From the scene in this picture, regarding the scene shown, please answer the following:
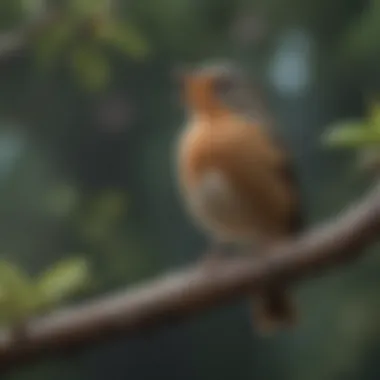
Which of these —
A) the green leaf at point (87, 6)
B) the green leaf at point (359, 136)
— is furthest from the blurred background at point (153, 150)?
the green leaf at point (359, 136)

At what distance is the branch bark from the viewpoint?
76cm

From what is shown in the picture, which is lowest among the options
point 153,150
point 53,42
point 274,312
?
point 274,312

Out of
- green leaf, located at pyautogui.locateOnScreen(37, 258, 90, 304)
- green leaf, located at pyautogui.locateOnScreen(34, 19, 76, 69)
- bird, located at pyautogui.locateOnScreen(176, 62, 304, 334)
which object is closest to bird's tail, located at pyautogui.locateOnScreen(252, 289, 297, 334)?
bird, located at pyautogui.locateOnScreen(176, 62, 304, 334)

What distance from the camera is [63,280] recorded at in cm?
80

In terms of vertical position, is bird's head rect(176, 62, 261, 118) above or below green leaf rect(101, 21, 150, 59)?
below

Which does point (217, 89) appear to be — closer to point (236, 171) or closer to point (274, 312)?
point (236, 171)

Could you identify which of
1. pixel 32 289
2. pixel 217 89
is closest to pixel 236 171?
pixel 217 89

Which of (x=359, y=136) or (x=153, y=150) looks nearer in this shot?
(x=359, y=136)

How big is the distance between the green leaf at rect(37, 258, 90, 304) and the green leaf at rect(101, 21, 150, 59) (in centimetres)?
17

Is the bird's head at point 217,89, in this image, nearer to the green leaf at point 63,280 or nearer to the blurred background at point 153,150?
the blurred background at point 153,150

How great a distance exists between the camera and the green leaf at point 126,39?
83 centimetres

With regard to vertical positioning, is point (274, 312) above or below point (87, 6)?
below

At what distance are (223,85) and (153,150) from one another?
81 millimetres

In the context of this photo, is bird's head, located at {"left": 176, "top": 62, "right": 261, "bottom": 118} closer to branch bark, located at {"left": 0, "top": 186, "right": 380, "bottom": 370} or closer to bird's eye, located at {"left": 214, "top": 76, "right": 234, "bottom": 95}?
bird's eye, located at {"left": 214, "top": 76, "right": 234, "bottom": 95}
